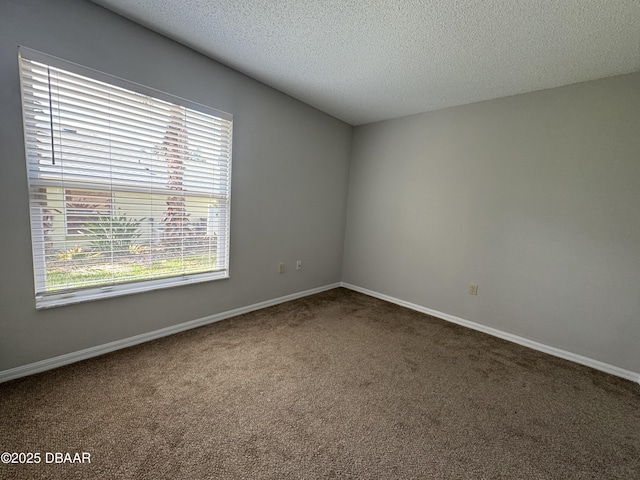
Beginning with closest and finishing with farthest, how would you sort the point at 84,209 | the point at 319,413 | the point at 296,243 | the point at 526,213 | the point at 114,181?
the point at 319,413, the point at 84,209, the point at 114,181, the point at 526,213, the point at 296,243

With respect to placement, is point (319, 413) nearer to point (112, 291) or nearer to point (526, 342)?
point (112, 291)

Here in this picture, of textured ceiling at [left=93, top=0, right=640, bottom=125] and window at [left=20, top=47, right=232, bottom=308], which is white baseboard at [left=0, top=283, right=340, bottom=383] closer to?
window at [left=20, top=47, right=232, bottom=308]

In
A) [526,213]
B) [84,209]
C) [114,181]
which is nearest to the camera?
[84,209]

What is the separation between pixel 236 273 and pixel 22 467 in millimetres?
1842

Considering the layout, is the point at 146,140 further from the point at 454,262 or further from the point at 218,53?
the point at 454,262

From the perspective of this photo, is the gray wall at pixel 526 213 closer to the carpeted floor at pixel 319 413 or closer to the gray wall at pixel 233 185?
the carpeted floor at pixel 319 413

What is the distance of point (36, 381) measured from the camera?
1.69 metres

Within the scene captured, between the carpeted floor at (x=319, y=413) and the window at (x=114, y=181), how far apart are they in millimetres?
654

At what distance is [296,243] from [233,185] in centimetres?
112

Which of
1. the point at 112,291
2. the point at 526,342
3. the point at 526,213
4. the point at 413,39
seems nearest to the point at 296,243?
the point at 112,291

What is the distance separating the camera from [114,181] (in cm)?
198

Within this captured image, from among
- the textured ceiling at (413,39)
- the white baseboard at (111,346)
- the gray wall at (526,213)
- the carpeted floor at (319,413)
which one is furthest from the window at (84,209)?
the gray wall at (526,213)

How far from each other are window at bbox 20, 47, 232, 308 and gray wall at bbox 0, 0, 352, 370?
7cm

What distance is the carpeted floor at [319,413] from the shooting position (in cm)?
126
